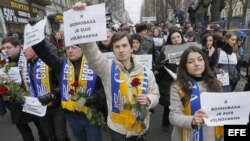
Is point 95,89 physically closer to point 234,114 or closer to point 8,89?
point 8,89

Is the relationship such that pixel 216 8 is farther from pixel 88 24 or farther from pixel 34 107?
pixel 88 24

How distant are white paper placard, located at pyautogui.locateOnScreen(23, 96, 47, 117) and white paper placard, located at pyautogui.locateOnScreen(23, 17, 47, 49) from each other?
872mm

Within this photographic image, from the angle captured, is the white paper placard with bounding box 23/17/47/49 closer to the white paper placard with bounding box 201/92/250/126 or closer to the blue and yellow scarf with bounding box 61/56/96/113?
the blue and yellow scarf with bounding box 61/56/96/113

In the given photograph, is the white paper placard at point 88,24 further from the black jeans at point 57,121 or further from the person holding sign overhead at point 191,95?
the black jeans at point 57,121

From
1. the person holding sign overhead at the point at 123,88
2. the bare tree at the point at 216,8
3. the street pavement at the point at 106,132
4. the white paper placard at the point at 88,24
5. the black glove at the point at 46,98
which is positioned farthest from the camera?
the bare tree at the point at 216,8

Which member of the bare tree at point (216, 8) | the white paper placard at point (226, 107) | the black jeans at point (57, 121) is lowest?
the black jeans at point (57, 121)

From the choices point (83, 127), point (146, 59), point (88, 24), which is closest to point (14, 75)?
point (83, 127)

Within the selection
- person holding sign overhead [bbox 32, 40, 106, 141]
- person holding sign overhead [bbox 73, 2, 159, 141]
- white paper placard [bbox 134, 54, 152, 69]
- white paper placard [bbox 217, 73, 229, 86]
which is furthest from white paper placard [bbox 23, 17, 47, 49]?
white paper placard [bbox 217, 73, 229, 86]

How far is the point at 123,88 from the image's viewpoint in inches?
102

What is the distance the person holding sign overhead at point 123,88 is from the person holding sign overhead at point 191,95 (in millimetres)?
270

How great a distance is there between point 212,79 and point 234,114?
0.48 metres

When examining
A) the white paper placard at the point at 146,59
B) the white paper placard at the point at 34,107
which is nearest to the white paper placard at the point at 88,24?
the white paper placard at the point at 34,107

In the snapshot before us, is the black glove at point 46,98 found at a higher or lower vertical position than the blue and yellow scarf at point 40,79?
lower

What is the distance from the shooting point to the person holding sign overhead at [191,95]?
2404 millimetres
